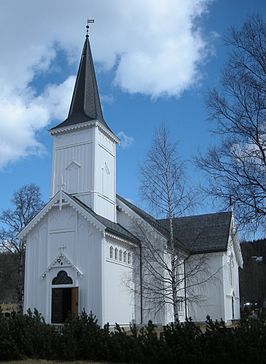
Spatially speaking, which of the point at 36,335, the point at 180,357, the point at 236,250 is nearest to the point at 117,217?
the point at 236,250

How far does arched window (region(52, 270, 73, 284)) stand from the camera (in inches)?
1102

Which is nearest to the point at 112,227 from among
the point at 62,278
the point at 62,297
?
the point at 62,278

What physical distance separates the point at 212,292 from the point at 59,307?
13558mm

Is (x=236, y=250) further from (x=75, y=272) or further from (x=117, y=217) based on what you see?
(x=75, y=272)

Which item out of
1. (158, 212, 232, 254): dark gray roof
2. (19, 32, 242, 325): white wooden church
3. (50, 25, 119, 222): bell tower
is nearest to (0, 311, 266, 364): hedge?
(19, 32, 242, 325): white wooden church

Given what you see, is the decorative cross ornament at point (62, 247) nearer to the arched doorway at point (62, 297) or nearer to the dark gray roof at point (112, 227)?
the arched doorway at point (62, 297)

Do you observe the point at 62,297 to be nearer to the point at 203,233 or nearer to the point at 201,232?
the point at 201,232

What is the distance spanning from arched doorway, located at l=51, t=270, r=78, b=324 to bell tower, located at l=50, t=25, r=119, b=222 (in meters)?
4.87

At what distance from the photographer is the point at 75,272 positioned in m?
27.8

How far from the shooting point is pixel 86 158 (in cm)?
3153

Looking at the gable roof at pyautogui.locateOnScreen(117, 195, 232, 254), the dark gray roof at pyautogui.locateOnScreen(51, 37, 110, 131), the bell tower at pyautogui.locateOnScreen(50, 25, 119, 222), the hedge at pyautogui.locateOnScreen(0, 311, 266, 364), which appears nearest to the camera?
the hedge at pyautogui.locateOnScreen(0, 311, 266, 364)

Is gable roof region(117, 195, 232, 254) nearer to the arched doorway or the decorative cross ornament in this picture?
the decorative cross ornament

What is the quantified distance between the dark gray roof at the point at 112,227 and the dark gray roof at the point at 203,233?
3.93 metres

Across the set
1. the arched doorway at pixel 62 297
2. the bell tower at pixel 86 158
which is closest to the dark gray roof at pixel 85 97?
the bell tower at pixel 86 158
